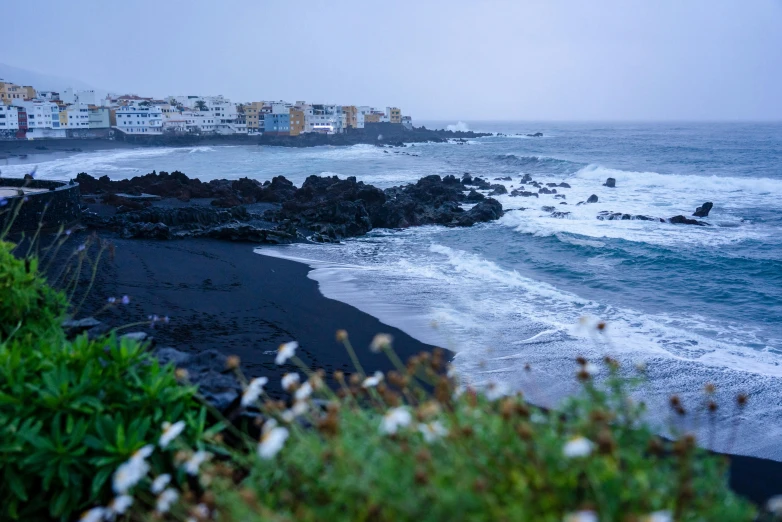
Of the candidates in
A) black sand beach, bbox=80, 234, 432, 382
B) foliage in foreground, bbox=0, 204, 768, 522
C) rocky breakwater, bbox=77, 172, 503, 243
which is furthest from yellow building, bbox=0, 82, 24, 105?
foliage in foreground, bbox=0, 204, 768, 522

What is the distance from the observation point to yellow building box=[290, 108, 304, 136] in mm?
96000

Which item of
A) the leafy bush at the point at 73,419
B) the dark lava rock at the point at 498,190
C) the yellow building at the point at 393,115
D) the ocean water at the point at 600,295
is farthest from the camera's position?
Result: the yellow building at the point at 393,115

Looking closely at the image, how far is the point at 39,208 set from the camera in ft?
49.3

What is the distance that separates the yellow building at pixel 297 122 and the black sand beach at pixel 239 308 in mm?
84129

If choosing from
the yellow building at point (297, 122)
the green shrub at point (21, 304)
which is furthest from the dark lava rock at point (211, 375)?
the yellow building at point (297, 122)

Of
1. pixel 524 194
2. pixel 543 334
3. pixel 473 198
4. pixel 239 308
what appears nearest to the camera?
pixel 543 334

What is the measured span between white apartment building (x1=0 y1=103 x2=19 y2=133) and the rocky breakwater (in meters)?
59.6

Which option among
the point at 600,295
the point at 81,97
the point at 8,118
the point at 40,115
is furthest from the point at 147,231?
the point at 81,97

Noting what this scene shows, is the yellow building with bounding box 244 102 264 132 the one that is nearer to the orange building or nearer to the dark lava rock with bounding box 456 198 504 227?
the orange building

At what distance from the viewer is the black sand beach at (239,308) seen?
778 cm

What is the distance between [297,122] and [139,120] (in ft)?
73.8

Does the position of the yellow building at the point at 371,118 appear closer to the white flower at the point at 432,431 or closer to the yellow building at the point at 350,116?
the yellow building at the point at 350,116

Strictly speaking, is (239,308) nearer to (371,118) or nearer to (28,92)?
(28,92)

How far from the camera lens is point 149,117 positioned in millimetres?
88000
